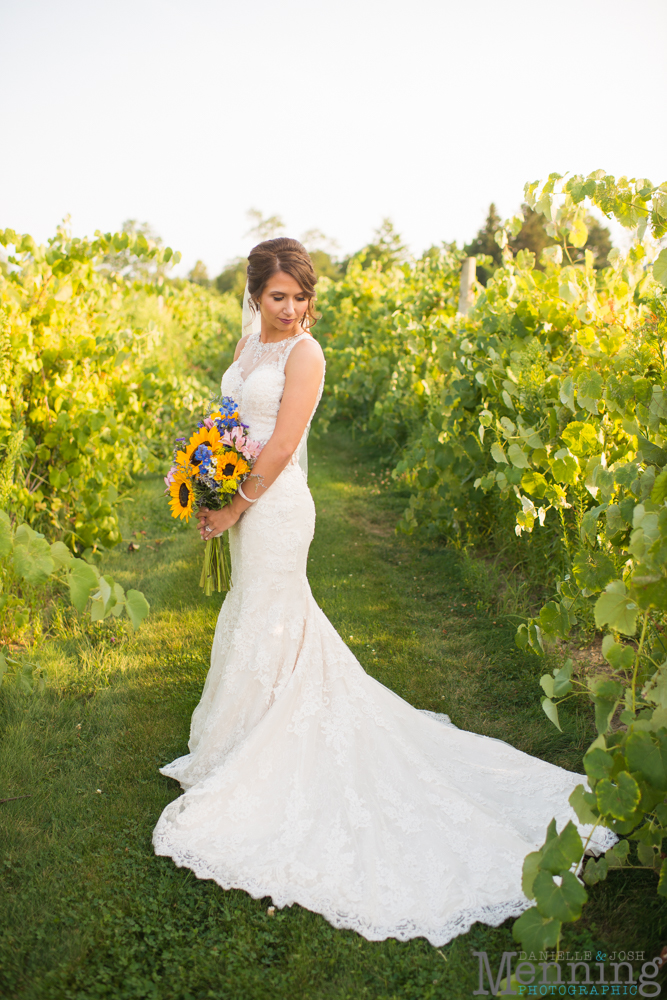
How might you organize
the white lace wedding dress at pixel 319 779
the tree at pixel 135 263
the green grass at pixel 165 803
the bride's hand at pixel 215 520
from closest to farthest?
1. the green grass at pixel 165 803
2. the white lace wedding dress at pixel 319 779
3. the bride's hand at pixel 215 520
4. the tree at pixel 135 263

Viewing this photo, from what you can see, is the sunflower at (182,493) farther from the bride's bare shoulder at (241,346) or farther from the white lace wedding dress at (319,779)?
the bride's bare shoulder at (241,346)

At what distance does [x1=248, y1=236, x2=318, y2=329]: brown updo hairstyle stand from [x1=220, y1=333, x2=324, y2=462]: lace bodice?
21 cm

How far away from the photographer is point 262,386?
8.29 feet

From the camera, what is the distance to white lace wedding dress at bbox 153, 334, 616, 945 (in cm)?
204

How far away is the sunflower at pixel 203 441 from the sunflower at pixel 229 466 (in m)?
0.05

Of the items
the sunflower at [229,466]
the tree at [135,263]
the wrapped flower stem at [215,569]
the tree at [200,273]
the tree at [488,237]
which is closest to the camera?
the sunflower at [229,466]

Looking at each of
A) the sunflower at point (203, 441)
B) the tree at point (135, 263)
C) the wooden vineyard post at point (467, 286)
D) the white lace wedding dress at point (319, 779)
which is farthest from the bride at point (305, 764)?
the wooden vineyard post at point (467, 286)

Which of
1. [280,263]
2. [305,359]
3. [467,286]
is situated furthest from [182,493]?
[467,286]

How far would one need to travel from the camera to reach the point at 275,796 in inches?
91.4

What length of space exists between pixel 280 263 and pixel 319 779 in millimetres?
1887

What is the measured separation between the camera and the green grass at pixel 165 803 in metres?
1.82

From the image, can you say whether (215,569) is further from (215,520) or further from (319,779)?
(319,779)

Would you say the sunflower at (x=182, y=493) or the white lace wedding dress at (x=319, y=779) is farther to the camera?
the sunflower at (x=182, y=493)

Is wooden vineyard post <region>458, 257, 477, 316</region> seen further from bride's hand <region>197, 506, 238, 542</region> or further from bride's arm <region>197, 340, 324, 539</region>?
bride's hand <region>197, 506, 238, 542</region>
